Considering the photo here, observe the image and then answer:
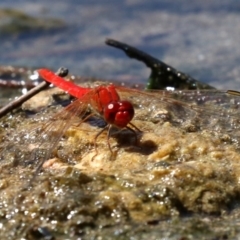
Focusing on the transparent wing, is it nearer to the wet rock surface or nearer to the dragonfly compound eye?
the wet rock surface

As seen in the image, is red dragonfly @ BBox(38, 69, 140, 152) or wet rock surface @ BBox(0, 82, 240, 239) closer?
wet rock surface @ BBox(0, 82, 240, 239)

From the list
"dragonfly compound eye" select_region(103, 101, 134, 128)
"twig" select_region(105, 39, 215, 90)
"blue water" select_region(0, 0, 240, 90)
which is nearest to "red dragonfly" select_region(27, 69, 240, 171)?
"dragonfly compound eye" select_region(103, 101, 134, 128)

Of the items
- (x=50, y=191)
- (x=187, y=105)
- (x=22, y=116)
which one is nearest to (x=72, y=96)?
(x=22, y=116)

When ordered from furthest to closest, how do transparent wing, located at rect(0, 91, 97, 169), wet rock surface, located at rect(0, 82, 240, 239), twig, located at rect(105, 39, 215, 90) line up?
twig, located at rect(105, 39, 215, 90) → transparent wing, located at rect(0, 91, 97, 169) → wet rock surface, located at rect(0, 82, 240, 239)

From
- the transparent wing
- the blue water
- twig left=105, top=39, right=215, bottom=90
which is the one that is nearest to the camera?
the transparent wing

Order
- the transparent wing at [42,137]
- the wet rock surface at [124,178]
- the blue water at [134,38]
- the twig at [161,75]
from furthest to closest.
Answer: the blue water at [134,38] < the twig at [161,75] < the transparent wing at [42,137] < the wet rock surface at [124,178]

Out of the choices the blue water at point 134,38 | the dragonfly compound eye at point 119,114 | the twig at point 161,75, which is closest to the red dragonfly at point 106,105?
the dragonfly compound eye at point 119,114

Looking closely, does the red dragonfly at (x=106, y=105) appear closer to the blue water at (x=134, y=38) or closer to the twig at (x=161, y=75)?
the twig at (x=161, y=75)

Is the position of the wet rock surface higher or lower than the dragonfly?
lower
